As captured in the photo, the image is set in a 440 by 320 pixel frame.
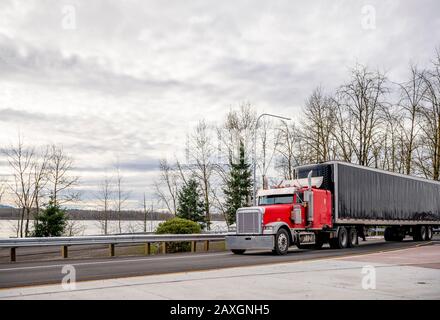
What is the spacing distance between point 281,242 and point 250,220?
1514mm

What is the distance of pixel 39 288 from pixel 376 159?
38944 millimetres

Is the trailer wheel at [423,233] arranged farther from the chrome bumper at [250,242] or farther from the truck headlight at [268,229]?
the chrome bumper at [250,242]

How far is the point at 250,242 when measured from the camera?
19.8m

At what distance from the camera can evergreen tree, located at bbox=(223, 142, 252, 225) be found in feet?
158

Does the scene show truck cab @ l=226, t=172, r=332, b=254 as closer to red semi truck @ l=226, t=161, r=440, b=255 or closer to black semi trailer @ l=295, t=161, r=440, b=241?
red semi truck @ l=226, t=161, r=440, b=255

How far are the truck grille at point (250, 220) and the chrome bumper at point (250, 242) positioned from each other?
28 cm

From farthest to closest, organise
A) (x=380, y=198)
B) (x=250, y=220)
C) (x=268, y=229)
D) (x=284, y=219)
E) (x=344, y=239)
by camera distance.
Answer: (x=380, y=198), (x=344, y=239), (x=284, y=219), (x=250, y=220), (x=268, y=229)

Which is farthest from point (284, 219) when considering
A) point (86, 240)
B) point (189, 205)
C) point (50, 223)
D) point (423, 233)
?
point (189, 205)

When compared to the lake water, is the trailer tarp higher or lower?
higher

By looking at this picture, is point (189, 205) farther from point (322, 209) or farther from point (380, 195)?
point (322, 209)

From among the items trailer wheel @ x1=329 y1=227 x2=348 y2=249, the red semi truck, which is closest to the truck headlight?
the red semi truck

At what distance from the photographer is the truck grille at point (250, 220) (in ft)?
65.3

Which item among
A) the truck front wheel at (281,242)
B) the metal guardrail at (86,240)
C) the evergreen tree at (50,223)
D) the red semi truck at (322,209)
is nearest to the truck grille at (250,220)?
the red semi truck at (322,209)

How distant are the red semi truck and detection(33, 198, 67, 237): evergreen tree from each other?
14894mm
